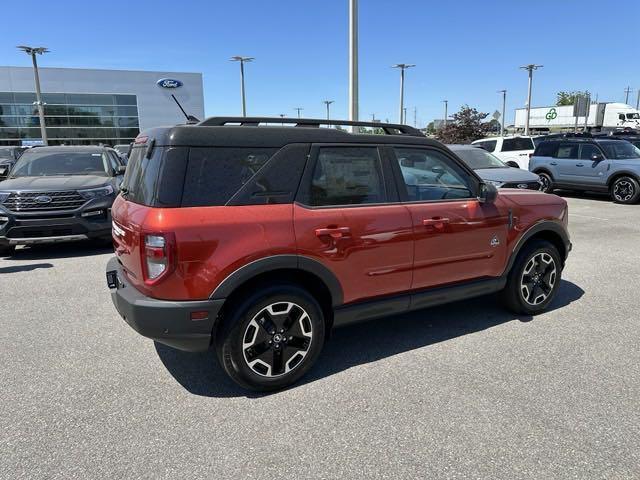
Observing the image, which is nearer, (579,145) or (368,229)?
(368,229)

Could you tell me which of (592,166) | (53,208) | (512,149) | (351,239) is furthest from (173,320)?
(512,149)

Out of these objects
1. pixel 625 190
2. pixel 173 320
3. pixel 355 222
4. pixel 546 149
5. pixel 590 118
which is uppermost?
pixel 590 118

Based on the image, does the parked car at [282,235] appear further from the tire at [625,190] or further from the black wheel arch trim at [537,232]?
the tire at [625,190]

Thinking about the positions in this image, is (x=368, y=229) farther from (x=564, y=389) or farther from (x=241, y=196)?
(x=564, y=389)

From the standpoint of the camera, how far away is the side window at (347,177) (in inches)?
126

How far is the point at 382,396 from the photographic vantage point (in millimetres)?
3064

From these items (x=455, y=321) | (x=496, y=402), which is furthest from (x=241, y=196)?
(x=455, y=321)

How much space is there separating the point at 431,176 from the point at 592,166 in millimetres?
11482

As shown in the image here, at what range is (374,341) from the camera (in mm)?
3947

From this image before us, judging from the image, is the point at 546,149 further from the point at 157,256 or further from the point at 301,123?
the point at 157,256

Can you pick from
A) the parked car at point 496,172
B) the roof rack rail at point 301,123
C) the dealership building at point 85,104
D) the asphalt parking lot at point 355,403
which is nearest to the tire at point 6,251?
the asphalt parking lot at point 355,403

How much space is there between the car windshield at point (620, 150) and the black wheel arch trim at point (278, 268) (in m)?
12.8

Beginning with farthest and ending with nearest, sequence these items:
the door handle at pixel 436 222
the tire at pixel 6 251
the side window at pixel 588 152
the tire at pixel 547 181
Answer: the tire at pixel 547 181, the side window at pixel 588 152, the tire at pixel 6 251, the door handle at pixel 436 222

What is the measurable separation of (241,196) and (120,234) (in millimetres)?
1014
